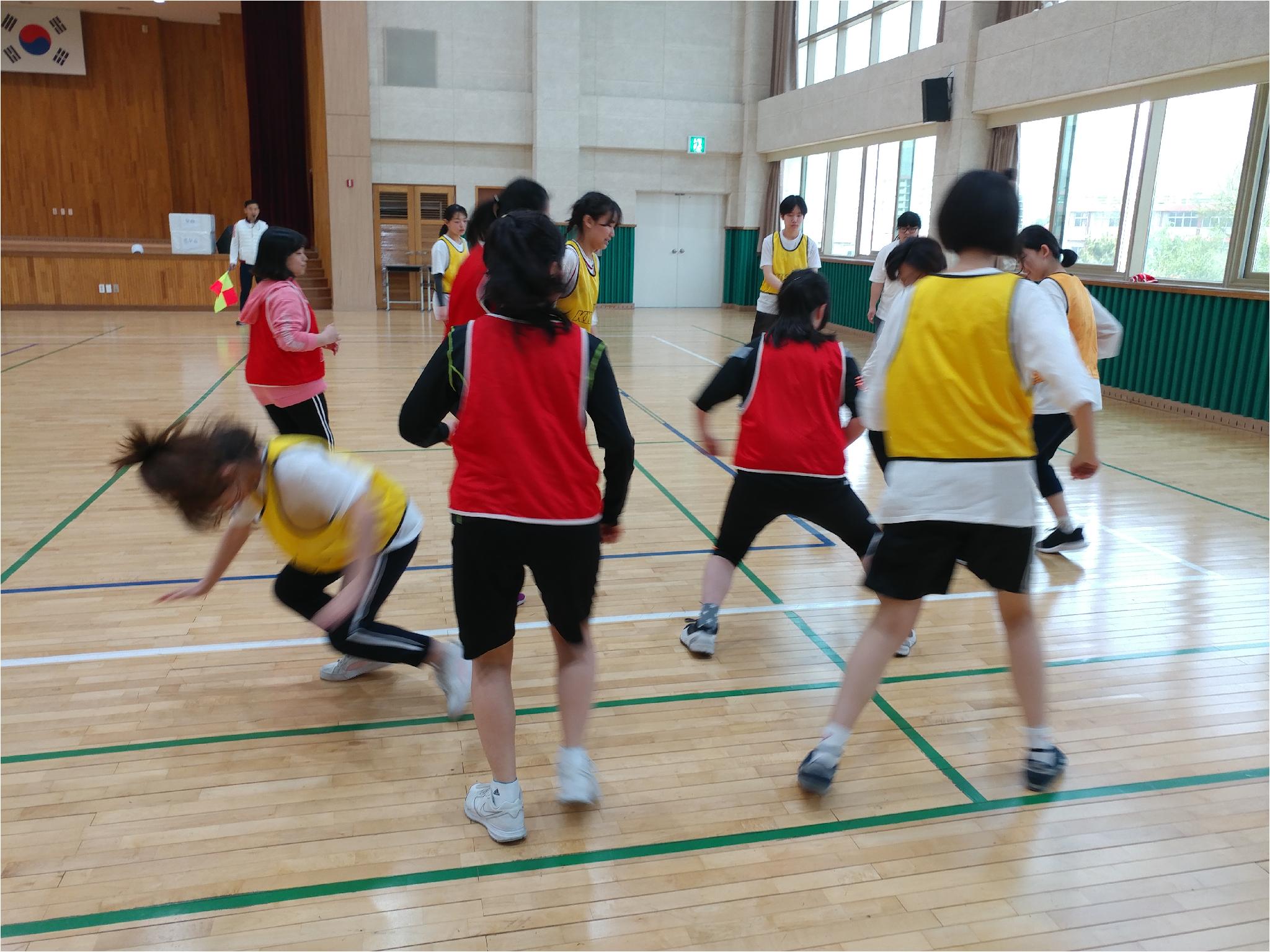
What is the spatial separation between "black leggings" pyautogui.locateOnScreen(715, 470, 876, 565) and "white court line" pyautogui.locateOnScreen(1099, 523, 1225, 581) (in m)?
2.04

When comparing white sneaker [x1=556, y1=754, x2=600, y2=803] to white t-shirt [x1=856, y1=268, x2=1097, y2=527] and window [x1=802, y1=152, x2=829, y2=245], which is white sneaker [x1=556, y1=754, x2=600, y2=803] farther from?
window [x1=802, y1=152, x2=829, y2=245]

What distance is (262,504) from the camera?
2.18 metres

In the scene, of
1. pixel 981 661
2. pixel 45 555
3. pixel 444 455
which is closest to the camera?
pixel 981 661

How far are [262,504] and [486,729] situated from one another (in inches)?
30.2

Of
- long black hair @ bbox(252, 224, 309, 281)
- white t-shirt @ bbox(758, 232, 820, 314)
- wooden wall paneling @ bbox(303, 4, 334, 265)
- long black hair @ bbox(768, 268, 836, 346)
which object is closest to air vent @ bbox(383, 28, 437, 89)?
wooden wall paneling @ bbox(303, 4, 334, 265)

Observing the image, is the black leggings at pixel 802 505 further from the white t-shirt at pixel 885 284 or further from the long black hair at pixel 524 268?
the white t-shirt at pixel 885 284

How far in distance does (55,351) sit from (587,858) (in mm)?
10391

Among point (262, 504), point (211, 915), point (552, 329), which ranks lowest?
point (211, 915)

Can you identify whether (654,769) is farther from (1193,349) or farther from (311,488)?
(1193,349)

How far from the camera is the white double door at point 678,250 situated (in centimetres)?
1683

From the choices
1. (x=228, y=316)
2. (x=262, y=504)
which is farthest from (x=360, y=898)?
(x=228, y=316)

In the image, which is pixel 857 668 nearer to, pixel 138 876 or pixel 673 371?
pixel 138 876

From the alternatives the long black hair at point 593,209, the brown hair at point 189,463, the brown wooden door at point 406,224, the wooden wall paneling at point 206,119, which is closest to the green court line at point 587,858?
the brown hair at point 189,463

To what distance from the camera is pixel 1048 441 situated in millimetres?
3951
